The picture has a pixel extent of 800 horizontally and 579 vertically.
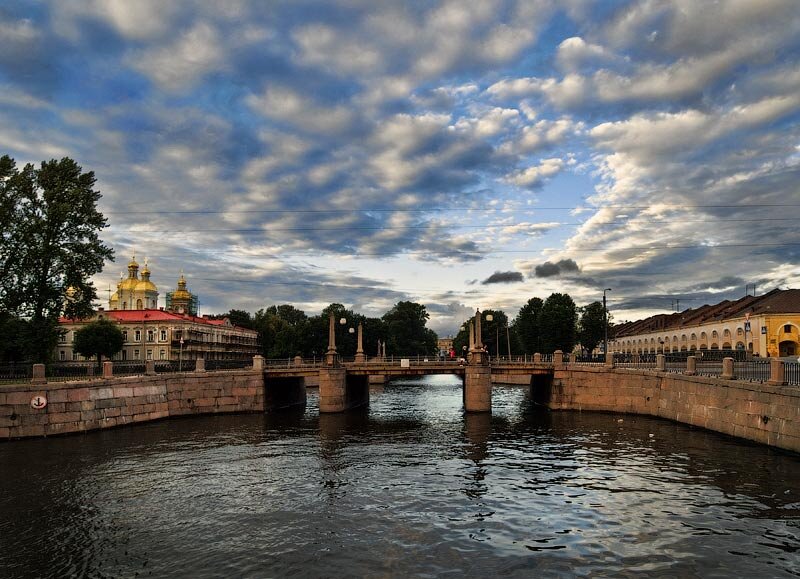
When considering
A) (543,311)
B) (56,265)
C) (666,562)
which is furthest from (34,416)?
(543,311)

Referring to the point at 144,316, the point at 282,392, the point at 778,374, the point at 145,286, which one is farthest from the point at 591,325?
the point at 145,286

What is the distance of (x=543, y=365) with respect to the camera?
5306 centimetres

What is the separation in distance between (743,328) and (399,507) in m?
79.4

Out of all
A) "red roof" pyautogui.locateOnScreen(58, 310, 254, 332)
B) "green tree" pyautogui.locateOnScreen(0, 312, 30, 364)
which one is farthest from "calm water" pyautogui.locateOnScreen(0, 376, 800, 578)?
"red roof" pyautogui.locateOnScreen(58, 310, 254, 332)

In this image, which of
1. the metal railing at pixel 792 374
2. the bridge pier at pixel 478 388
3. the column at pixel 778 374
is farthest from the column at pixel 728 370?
the bridge pier at pixel 478 388

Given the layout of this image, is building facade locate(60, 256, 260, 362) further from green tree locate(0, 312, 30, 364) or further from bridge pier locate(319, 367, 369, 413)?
bridge pier locate(319, 367, 369, 413)

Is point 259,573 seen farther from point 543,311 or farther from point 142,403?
point 543,311

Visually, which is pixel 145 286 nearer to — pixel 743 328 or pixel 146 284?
pixel 146 284

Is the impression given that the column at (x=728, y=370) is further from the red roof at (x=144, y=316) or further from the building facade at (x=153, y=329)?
the red roof at (x=144, y=316)

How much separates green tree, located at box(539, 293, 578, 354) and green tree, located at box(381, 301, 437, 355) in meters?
51.0

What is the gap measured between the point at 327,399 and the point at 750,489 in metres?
34.4

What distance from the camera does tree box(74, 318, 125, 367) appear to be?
278ft

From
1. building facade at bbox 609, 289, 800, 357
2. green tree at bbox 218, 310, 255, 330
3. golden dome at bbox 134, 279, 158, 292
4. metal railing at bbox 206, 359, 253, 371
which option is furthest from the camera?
green tree at bbox 218, 310, 255, 330

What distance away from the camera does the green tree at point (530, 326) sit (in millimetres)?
107625
